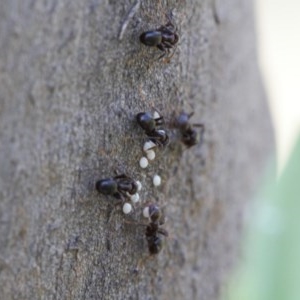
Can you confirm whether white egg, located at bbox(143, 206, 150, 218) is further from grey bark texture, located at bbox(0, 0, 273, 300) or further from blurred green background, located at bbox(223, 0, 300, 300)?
blurred green background, located at bbox(223, 0, 300, 300)

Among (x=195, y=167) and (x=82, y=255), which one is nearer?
(x=82, y=255)

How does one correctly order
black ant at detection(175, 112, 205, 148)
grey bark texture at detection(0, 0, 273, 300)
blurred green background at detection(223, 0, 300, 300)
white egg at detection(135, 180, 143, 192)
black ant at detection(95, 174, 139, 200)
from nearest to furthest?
1. grey bark texture at detection(0, 0, 273, 300)
2. black ant at detection(95, 174, 139, 200)
3. white egg at detection(135, 180, 143, 192)
4. black ant at detection(175, 112, 205, 148)
5. blurred green background at detection(223, 0, 300, 300)

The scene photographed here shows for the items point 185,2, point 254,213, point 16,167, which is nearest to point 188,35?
point 185,2

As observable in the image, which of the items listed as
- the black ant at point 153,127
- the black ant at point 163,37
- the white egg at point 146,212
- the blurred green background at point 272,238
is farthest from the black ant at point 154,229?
the blurred green background at point 272,238

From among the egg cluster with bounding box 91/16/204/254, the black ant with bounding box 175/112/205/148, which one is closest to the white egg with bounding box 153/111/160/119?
the egg cluster with bounding box 91/16/204/254

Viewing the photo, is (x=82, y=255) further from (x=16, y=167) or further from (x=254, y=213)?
(x=254, y=213)

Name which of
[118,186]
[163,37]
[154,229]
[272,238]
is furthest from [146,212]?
[272,238]
